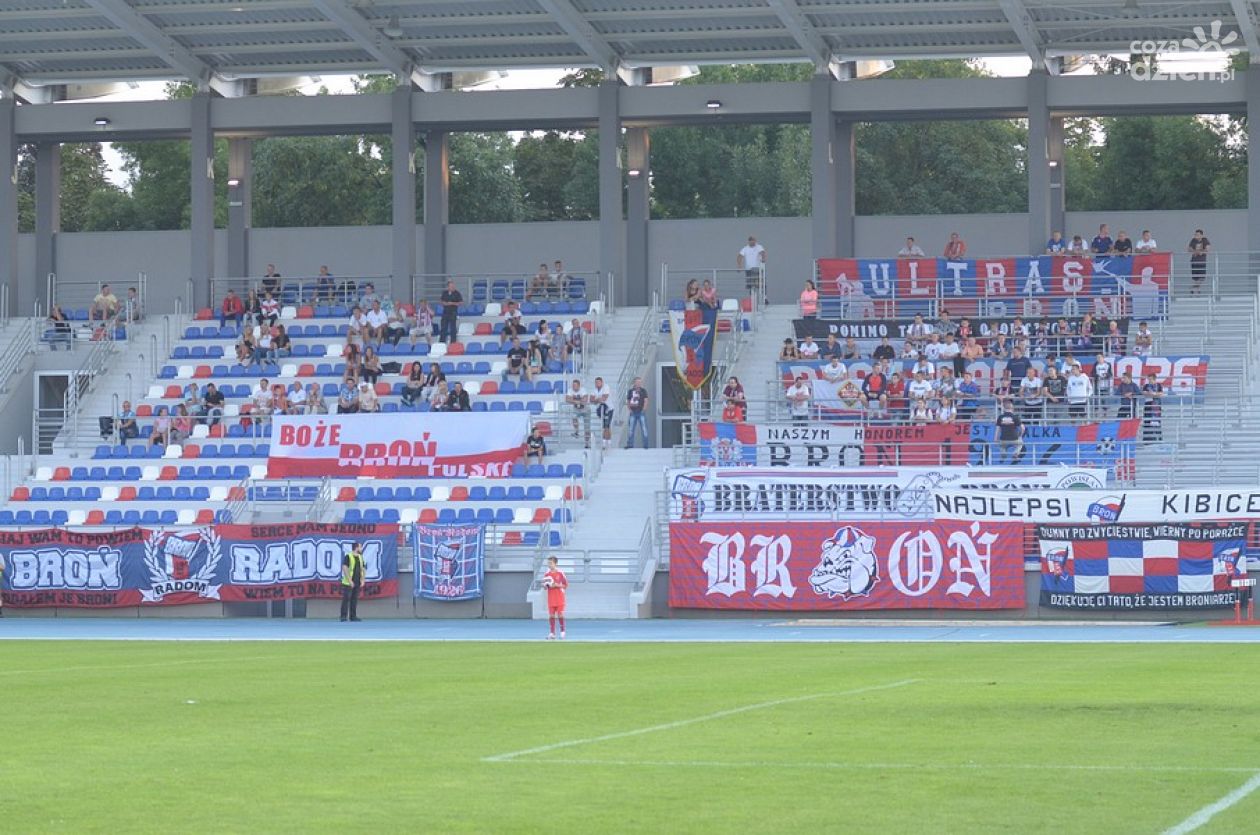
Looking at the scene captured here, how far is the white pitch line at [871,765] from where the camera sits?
37.4ft

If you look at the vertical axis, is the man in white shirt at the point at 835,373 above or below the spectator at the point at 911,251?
below

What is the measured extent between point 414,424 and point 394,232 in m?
9.71

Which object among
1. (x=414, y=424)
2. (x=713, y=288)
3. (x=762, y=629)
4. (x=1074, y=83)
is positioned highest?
(x=1074, y=83)

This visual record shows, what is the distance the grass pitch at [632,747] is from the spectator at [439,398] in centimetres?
2156

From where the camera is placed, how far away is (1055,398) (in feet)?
130

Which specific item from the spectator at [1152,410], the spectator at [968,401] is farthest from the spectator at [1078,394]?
the spectator at [968,401]

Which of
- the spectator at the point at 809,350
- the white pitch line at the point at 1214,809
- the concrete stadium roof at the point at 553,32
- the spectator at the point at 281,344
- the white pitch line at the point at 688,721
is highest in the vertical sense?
the concrete stadium roof at the point at 553,32

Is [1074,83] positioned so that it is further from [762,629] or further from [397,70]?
[762,629]

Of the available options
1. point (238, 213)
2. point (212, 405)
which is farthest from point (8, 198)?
point (212, 405)

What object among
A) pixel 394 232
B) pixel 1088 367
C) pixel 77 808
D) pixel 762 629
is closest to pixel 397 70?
pixel 394 232

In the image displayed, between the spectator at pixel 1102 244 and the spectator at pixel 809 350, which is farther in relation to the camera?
the spectator at pixel 1102 244

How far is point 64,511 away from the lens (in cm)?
4119

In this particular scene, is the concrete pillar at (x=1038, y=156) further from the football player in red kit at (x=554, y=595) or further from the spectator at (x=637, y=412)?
the football player in red kit at (x=554, y=595)

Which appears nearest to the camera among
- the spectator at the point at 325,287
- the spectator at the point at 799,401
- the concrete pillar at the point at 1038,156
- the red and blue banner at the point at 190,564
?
the red and blue banner at the point at 190,564
